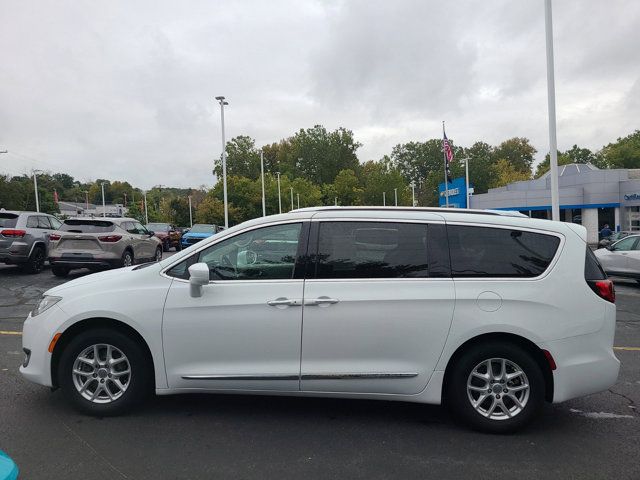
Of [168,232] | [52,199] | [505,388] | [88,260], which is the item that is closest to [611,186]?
[168,232]

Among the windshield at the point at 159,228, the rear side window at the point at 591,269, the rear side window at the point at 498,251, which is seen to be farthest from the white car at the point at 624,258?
the windshield at the point at 159,228

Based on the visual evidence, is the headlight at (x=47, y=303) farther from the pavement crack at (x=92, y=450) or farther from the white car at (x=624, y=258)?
the white car at (x=624, y=258)

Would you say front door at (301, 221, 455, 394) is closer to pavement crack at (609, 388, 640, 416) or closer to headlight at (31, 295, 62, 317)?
pavement crack at (609, 388, 640, 416)

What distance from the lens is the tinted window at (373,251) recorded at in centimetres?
421

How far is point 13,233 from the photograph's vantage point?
550 inches

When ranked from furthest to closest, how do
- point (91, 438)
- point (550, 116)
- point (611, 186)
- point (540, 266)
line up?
point (611, 186) < point (550, 116) < point (540, 266) < point (91, 438)

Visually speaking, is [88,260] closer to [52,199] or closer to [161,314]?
[161,314]

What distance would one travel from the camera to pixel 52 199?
244 ft

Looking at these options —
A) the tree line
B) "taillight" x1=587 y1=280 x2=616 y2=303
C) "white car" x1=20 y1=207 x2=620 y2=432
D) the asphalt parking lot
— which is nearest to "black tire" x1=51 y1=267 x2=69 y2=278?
the asphalt parking lot

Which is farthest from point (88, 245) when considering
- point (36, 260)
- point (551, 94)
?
point (551, 94)

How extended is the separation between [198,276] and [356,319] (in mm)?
→ 1279

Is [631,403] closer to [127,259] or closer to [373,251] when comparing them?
[373,251]

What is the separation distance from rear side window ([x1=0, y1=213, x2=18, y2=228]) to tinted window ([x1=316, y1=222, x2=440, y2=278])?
12823 mm

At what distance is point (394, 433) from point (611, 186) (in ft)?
143
